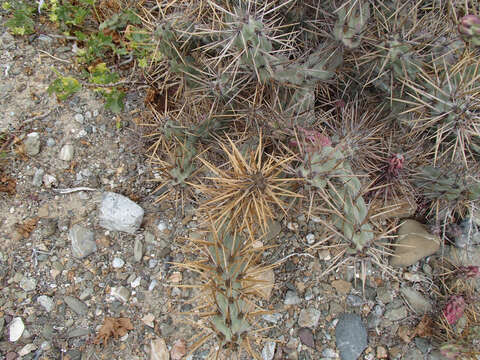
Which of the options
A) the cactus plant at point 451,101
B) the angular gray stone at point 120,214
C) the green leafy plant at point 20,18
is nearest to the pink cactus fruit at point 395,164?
the cactus plant at point 451,101

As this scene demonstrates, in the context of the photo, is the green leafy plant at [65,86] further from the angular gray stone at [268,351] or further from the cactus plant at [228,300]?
the angular gray stone at [268,351]

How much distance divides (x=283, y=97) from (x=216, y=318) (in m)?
1.26

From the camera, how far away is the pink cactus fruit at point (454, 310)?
232 centimetres

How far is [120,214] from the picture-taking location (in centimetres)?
263

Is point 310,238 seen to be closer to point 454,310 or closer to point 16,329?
point 454,310

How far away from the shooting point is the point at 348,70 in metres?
2.42

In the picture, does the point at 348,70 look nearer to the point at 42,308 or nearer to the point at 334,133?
the point at 334,133

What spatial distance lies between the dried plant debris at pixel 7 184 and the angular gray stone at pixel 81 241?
496 mm

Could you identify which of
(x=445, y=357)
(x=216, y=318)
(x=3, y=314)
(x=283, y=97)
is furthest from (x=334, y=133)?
(x=3, y=314)

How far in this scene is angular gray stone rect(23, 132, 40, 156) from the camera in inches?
113

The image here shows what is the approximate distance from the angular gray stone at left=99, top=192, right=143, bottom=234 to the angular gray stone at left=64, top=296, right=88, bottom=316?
0.46 m

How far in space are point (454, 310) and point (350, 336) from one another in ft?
1.89

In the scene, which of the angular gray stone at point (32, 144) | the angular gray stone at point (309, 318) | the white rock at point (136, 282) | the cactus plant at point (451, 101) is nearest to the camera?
the cactus plant at point (451, 101)

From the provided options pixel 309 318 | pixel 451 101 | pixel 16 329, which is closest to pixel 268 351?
pixel 309 318
